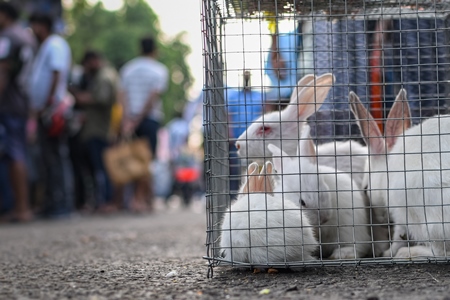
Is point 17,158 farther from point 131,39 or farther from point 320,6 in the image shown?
Result: point 131,39

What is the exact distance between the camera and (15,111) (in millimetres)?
8039

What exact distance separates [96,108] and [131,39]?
2728 centimetres

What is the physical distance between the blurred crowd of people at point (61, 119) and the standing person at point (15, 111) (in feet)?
0.03

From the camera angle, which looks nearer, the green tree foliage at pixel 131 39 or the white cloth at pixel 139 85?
the white cloth at pixel 139 85

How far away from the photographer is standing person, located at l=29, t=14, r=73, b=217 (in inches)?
332

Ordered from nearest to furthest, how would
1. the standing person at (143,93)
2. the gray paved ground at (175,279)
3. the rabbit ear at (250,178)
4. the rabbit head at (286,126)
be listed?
the gray paved ground at (175,279), the rabbit ear at (250,178), the rabbit head at (286,126), the standing person at (143,93)

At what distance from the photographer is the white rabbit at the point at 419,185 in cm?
311

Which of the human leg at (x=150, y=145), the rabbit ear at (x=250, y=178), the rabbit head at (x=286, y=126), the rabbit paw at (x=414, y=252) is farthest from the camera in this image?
the human leg at (x=150, y=145)

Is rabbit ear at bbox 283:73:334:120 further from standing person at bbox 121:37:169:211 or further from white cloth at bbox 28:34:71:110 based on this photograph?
standing person at bbox 121:37:169:211

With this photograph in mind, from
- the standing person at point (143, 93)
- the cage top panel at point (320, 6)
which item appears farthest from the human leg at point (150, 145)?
the cage top panel at point (320, 6)

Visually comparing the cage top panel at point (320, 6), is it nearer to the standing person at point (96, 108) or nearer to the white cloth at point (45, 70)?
the white cloth at point (45, 70)

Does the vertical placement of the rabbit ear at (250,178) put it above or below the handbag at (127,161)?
below

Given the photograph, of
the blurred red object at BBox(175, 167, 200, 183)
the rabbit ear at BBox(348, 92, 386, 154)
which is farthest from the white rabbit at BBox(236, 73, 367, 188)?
the blurred red object at BBox(175, 167, 200, 183)

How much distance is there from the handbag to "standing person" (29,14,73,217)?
64cm
